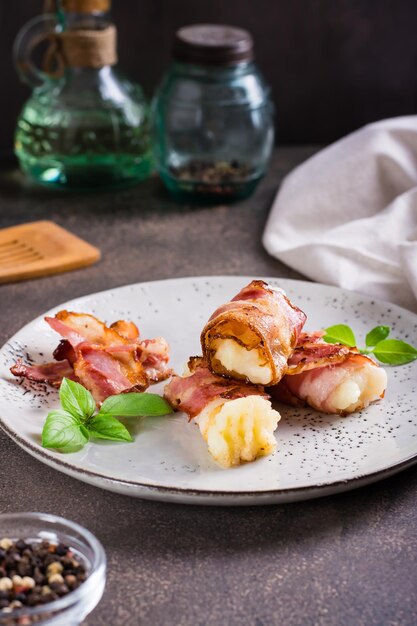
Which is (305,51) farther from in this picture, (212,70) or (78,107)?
(78,107)

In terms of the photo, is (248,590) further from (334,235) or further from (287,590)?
(334,235)

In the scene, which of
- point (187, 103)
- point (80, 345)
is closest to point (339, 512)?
point (80, 345)

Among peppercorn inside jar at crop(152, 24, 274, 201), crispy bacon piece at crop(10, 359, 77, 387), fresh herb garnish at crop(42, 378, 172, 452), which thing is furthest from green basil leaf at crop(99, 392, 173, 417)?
peppercorn inside jar at crop(152, 24, 274, 201)

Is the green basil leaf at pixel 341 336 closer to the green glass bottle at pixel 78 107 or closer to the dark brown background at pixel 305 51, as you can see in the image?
the green glass bottle at pixel 78 107

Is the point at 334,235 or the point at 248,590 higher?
the point at 248,590

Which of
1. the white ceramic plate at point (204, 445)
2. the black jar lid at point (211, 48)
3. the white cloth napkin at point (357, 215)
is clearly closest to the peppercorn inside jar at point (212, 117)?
the black jar lid at point (211, 48)

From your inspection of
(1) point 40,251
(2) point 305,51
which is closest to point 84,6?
(1) point 40,251

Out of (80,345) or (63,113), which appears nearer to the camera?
(80,345)

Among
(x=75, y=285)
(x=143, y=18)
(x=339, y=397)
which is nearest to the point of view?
(x=339, y=397)

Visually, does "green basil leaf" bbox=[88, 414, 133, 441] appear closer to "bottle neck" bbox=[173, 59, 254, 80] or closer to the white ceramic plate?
the white ceramic plate
